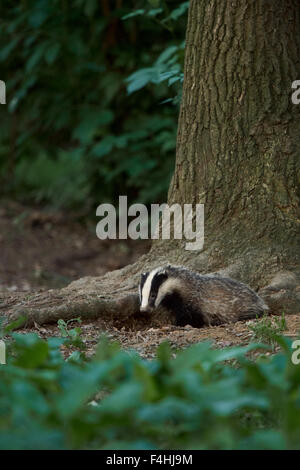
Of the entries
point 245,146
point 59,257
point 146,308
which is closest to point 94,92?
point 59,257

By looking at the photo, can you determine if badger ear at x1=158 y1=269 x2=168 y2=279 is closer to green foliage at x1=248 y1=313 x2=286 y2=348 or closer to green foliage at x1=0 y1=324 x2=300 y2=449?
green foliage at x1=248 y1=313 x2=286 y2=348

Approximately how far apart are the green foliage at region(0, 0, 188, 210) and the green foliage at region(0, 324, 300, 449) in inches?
267

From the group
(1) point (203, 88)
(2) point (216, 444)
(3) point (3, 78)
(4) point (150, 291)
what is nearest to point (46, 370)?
(2) point (216, 444)

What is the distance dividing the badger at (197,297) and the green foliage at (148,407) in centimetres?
210

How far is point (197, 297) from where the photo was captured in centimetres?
580

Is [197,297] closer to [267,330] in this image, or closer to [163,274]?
[163,274]

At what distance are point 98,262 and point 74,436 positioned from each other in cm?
750

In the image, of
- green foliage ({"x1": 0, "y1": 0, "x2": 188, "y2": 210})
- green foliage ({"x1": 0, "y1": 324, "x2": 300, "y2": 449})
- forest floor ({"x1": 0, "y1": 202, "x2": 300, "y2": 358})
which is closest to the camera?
green foliage ({"x1": 0, "y1": 324, "x2": 300, "y2": 449})

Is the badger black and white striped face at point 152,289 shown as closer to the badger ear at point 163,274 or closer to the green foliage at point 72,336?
the badger ear at point 163,274

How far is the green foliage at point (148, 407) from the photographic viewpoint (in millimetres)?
2941

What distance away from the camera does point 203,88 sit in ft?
19.9

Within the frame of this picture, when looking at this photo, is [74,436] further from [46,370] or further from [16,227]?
[16,227]

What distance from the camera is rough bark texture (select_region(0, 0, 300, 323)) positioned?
5871 mm

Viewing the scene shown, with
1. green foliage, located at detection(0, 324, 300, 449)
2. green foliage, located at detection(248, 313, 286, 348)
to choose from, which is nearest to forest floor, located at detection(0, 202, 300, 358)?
green foliage, located at detection(248, 313, 286, 348)
